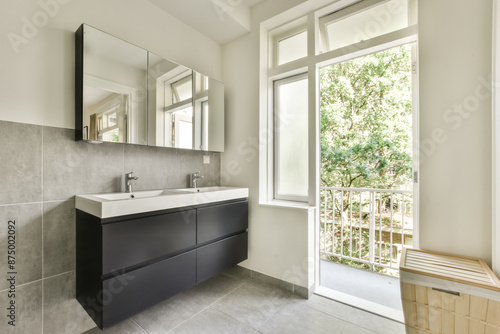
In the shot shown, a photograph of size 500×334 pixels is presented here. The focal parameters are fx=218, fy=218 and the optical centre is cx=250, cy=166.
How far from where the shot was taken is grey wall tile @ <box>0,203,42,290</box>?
1301mm

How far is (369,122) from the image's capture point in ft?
12.2

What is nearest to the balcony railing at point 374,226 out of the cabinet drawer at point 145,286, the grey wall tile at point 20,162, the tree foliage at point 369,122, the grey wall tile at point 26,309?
the tree foliage at point 369,122

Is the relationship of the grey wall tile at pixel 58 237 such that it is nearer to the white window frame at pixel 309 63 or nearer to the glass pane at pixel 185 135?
the glass pane at pixel 185 135

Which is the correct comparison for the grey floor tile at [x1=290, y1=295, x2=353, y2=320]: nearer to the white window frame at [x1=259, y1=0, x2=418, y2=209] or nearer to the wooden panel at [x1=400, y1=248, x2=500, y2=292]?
the wooden panel at [x1=400, y1=248, x2=500, y2=292]

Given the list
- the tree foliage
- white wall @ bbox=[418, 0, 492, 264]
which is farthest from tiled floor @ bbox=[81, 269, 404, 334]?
the tree foliage

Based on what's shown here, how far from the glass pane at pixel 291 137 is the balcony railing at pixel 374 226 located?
0.99 meters

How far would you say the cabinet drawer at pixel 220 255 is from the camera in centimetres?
187

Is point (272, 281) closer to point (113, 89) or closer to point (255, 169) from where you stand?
point (255, 169)

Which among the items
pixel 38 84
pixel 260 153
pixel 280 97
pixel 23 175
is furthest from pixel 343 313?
pixel 38 84

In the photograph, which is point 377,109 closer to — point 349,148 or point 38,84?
point 349,148

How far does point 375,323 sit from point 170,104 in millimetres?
2523

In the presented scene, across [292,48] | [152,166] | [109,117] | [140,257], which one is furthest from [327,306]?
[292,48]

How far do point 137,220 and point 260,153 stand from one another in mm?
1376

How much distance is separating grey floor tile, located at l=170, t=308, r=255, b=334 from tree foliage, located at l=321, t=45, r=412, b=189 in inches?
107
